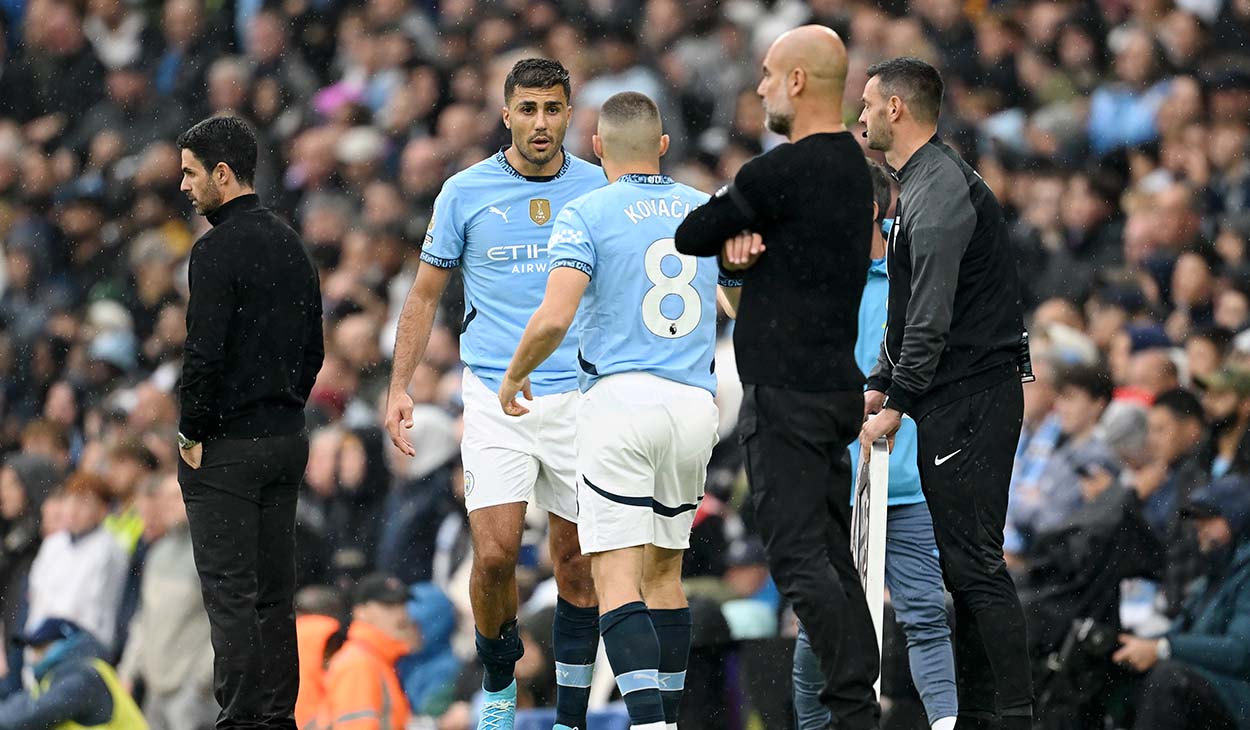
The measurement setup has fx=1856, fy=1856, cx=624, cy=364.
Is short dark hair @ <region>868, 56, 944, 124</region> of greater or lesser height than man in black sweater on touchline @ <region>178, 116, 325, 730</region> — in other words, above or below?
above

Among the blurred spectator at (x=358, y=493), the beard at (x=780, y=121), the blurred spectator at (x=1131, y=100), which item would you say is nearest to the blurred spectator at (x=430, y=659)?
the blurred spectator at (x=358, y=493)

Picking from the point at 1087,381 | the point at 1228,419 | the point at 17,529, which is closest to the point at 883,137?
the point at 1087,381

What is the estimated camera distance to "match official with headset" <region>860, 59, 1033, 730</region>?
22.4 feet

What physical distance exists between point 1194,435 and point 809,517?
166 inches

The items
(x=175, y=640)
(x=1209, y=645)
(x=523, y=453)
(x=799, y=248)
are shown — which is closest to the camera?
(x=799, y=248)

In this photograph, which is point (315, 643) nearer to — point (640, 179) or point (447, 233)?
point (447, 233)

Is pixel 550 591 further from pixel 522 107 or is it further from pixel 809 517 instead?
pixel 809 517

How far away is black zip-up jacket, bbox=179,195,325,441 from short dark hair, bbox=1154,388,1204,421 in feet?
15.3

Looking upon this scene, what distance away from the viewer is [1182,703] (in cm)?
848

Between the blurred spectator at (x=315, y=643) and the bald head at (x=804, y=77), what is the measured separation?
15.6 ft

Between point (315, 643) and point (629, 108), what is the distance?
439 cm

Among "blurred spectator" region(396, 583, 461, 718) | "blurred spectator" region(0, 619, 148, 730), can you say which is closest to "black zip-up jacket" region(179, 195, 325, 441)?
"blurred spectator" region(396, 583, 461, 718)

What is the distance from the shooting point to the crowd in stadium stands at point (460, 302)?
928cm

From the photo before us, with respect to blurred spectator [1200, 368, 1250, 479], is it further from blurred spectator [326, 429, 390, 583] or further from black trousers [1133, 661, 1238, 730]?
blurred spectator [326, 429, 390, 583]
